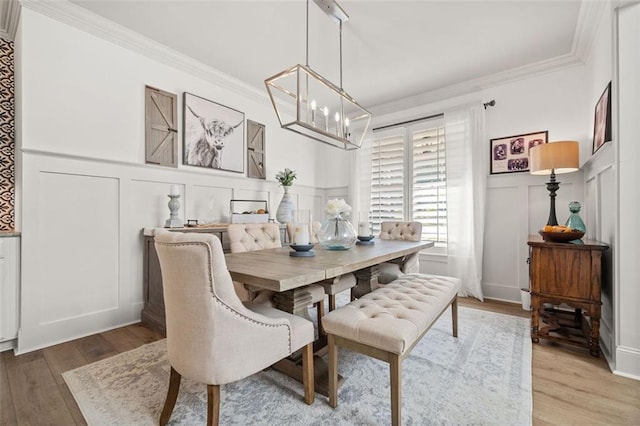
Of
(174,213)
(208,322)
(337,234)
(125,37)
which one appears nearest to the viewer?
(208,322)

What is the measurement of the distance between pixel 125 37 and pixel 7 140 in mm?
1360

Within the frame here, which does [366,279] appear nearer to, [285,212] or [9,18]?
[285,212]

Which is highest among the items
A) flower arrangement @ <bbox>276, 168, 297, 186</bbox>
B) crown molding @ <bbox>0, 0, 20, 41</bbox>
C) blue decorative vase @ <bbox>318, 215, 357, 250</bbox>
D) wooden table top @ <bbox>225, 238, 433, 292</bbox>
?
crown molding @ <bbox>0, 0, 20, 41</bbox>

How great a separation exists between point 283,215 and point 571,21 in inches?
139

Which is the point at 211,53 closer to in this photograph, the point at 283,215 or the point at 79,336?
the point at 283,215

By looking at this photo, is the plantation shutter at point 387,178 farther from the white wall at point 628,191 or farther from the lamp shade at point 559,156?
the white wall at point 628,191

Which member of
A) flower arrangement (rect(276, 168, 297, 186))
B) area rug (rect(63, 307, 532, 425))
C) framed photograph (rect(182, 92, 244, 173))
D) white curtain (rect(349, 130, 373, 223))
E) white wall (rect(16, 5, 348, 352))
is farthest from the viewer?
white curtain (rect(349, 130, 373, 223))

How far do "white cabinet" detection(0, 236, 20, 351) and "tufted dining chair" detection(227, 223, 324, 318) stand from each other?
5.15ft

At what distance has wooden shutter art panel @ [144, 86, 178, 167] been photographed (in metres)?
2.77

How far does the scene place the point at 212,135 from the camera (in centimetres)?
332

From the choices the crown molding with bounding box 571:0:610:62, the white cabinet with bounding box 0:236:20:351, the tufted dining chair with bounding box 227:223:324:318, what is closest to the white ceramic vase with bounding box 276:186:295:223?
the tufted dining chair with bounding box 227:223:324:318

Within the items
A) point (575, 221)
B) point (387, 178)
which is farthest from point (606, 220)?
point (387, 178)

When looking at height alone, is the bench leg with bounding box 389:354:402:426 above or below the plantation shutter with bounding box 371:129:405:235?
below

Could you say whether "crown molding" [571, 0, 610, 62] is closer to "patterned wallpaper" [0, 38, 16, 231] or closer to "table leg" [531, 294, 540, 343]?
"table leg" [531, 294, 540, 343]
